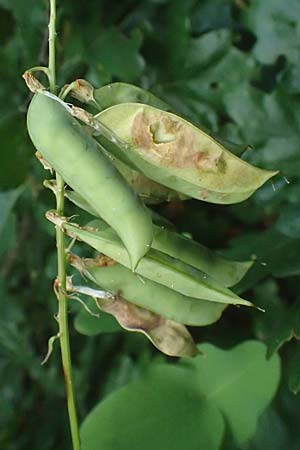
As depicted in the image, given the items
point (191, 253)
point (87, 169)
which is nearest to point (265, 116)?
point (191, 253)

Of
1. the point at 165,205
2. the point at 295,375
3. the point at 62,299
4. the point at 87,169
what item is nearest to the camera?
the point at 87,169

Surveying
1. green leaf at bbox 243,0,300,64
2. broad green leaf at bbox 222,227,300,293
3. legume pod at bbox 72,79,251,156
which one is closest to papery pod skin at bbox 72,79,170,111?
legume pod at bbox 72,79,251,156

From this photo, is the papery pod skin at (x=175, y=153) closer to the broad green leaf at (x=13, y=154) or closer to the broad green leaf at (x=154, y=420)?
the broad green leaf at (x=154, y=420)

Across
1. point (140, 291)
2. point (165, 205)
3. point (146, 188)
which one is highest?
point (146, 188)

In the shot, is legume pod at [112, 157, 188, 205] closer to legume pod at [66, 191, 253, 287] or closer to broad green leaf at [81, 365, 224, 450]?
legume pod at [66, 191, 253, 287]

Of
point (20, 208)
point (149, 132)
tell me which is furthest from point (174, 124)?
point (20, 208)

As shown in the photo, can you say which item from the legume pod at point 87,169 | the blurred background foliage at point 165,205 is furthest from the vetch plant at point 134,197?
the blurred background foliage at point 165,205

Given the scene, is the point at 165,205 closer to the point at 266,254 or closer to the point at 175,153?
the point at 266,254
